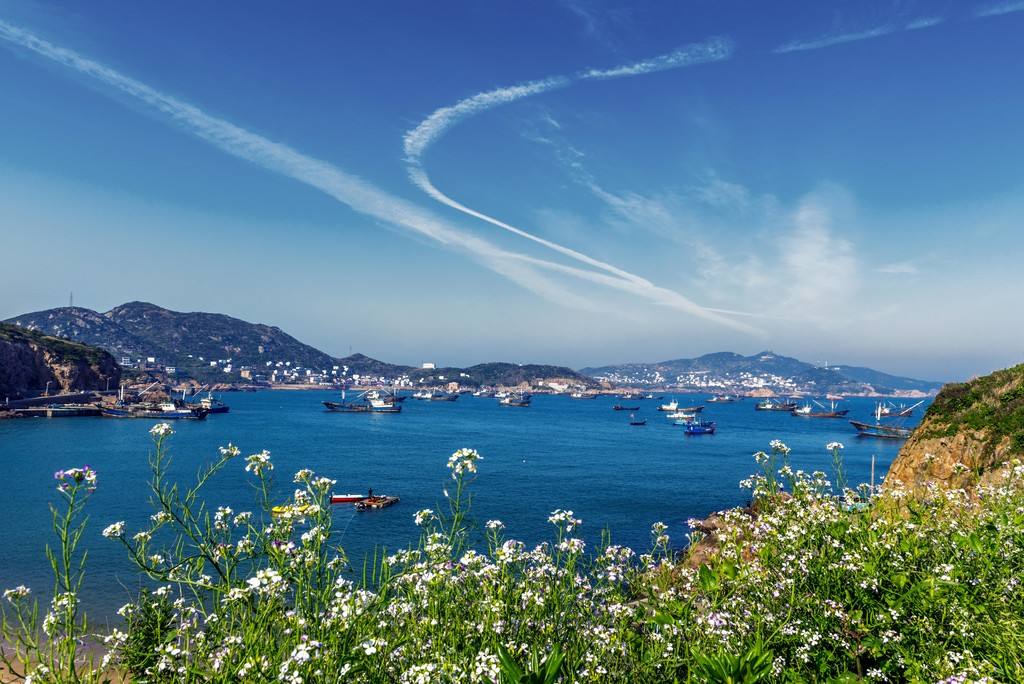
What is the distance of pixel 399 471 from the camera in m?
58.7

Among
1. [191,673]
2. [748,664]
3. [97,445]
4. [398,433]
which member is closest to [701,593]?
[748,664]

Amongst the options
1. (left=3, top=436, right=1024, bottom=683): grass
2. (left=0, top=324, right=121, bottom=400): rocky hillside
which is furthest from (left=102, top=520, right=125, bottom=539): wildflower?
(left=0, top=324, right=121, bottom=400): rocky hillside

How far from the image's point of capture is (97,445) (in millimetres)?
72375

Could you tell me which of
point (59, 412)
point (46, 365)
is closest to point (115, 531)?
point (59, 412)

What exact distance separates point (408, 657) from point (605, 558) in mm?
2495

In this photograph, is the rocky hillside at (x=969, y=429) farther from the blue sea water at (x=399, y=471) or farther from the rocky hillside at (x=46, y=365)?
the rocky hillside at (x=46, y=365)

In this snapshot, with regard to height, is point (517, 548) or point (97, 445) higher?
point (517, 548)

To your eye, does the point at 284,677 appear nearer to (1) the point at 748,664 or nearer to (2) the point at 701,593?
(1) the point at 748,664

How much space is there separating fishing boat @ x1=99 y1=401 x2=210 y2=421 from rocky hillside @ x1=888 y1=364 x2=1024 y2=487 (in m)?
125

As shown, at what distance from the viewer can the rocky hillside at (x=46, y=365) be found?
4466 inches

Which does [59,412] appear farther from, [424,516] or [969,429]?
[969,429]

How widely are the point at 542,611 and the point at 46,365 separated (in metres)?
166

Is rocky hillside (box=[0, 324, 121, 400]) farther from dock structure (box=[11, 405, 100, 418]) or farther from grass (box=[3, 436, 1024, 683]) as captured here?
grass (box=[3, 436, 1024, 683])

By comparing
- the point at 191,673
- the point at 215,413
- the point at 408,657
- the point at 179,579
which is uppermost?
the point at 179,579
